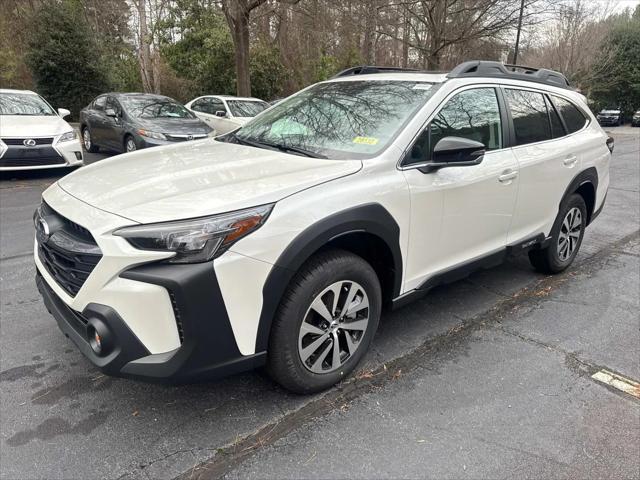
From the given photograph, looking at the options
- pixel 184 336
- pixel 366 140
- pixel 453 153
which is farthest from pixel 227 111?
pixel 184 336

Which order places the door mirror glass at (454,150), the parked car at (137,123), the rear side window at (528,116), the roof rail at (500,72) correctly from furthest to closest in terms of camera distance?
the parked car at (137,123), the rear side window at (528,116), the roof rail at (500,72), the door mirror glass at (454,150)

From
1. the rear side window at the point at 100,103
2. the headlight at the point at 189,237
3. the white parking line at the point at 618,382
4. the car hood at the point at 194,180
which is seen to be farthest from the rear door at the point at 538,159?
the rear side window at the point at 100,103

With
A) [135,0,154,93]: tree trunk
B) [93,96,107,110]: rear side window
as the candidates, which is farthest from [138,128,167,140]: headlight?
[135,0,154,93]: tree trunk

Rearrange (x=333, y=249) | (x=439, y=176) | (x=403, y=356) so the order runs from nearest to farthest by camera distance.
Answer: (x=333, y=249) → (x=439, y=176) → (x=403, y=356)

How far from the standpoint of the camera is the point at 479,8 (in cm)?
1727

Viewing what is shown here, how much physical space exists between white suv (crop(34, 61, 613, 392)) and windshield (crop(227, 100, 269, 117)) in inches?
341

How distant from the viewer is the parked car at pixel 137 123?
31.4 feet

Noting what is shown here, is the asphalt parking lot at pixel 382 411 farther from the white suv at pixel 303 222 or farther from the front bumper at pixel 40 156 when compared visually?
the front bumper at pixel 40 156

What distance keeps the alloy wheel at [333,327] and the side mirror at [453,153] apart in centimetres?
88

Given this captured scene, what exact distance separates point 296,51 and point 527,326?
2382 centimetres

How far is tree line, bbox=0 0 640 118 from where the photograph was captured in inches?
685

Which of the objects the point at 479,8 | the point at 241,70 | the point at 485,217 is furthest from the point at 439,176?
the point at 479,8

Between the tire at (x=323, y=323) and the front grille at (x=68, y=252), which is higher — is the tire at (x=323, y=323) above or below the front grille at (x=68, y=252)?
below

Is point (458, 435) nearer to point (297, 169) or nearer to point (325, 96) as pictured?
point (297, 169)
